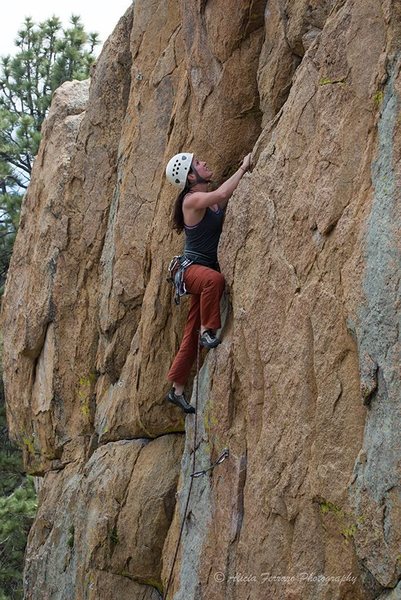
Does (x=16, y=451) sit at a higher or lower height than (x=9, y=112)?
lower

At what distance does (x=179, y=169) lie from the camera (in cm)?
1016

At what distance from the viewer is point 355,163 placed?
7.83 meters

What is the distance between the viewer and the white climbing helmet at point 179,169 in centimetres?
1015

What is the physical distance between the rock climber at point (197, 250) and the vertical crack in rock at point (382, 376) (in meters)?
2.39

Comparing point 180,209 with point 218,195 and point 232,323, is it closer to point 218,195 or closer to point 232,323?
point 218,195

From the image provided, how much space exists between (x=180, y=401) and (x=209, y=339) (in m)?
0.95

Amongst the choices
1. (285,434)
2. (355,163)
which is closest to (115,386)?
(285,434)

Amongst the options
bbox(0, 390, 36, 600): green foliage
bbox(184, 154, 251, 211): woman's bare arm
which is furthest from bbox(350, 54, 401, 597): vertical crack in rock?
bbox(0, 390, 36, 600): green foliage

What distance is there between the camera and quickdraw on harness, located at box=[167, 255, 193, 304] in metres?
9.97

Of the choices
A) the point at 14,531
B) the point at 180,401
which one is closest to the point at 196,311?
the point at 180,401

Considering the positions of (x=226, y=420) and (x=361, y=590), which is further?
(x=226, y=420)

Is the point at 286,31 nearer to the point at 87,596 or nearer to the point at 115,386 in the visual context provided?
the point at 115,386

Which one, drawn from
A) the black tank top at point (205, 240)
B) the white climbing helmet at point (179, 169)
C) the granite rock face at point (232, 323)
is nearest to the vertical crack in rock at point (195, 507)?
the granite rock face at point (232, 323)

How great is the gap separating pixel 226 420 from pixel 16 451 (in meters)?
14.0
